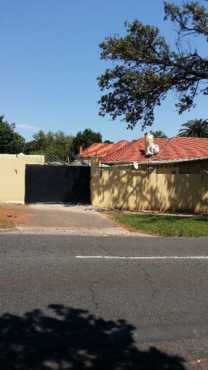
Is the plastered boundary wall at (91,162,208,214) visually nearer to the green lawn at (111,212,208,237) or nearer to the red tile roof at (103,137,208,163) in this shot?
the green lawn at (111,212,208,237)

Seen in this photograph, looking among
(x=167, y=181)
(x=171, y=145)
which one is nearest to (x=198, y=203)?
(x=167, y=181)

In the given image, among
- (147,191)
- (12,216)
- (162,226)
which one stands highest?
(147,191)

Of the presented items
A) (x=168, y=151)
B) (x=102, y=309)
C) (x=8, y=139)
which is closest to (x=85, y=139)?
(x=8, y=139)

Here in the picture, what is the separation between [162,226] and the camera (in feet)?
56.2

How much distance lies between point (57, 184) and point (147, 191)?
383 cm

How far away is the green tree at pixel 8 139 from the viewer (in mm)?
64938

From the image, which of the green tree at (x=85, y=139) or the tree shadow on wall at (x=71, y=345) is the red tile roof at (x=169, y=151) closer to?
the tree shadow on wall at (x=71, y=345)

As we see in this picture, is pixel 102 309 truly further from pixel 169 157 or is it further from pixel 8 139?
pixel 8 139

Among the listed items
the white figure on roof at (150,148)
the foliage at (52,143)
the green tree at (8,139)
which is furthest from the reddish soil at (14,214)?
the foliage at (52,143)

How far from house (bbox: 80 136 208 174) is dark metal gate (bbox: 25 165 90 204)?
5627 millimetres

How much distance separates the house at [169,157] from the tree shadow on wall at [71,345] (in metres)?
23.2

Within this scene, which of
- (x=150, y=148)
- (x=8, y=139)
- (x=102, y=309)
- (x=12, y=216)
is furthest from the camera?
(x=8, y=139)

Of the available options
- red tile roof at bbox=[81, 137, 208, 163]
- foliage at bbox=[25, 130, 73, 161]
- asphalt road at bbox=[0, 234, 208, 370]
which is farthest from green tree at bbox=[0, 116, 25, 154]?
asphalt road at bbox=[0, 234, 208, 370]

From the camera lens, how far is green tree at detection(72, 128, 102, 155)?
96.7 meters
